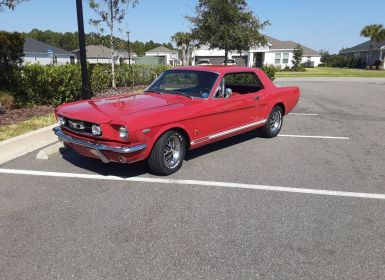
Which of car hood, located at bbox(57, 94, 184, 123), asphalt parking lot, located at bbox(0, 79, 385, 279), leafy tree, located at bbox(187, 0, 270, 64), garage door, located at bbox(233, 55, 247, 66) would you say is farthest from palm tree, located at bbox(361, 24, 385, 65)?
car hood, located at bbox(57, 94, 184, 123)

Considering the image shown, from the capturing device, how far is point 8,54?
35.3ft

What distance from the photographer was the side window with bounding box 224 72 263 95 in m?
7.03

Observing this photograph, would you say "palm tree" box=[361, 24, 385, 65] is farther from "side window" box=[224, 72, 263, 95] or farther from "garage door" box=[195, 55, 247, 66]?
"side window" box=[224, 72, 263, 95]

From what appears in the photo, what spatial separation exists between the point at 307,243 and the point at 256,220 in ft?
2.00

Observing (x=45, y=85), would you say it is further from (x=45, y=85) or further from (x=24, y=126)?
(x=24, y=126)

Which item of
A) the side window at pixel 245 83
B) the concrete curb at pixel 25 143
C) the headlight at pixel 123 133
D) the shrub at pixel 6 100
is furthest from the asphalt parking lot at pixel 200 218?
the shrub at pixel 6 100

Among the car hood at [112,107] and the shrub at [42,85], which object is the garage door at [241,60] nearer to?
the shrub at [42,85]

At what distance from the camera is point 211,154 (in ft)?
21.1

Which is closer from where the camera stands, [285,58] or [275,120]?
[275,120]

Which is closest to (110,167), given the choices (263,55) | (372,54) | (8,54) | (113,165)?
(113,165)

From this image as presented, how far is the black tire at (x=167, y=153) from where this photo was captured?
4.99m

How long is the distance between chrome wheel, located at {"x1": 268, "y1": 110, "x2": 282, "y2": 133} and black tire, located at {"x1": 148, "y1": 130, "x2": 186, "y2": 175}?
2.92 meters

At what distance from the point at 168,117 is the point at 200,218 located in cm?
159

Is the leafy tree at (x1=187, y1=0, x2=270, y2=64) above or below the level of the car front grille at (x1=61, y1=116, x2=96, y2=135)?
above
